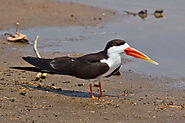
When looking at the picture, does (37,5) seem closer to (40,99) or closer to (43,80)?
(43,80)

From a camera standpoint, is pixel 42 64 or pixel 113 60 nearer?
pixel 113 60

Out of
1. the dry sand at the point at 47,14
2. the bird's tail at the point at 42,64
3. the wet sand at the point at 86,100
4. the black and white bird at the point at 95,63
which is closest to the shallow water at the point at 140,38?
the dry sand at the point at 47,14

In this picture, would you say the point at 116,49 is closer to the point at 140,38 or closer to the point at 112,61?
the point at 112,61

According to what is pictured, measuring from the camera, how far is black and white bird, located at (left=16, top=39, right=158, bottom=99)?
5.00 meters

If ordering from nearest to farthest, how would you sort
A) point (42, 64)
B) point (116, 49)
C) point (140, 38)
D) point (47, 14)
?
point (116, 49), point (42, 64), point (140, 38), point (47, 14)

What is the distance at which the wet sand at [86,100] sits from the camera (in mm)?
4336

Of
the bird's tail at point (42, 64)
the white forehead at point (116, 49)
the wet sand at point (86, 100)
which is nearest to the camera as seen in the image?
the wet sand at point (86, 100)

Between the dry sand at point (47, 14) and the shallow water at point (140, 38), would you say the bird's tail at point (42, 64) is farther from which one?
the dry sand at point (47, 14)

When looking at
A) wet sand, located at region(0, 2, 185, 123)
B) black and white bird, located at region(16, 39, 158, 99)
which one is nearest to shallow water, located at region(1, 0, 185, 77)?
wet sand, located at region(0, 2, 185, 123)

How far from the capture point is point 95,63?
16.6ft

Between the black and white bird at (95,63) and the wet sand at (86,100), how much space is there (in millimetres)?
297

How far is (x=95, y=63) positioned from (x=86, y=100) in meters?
0.48

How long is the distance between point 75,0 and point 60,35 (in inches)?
153

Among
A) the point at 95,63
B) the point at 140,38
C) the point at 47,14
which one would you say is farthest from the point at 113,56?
the point at 47,14
